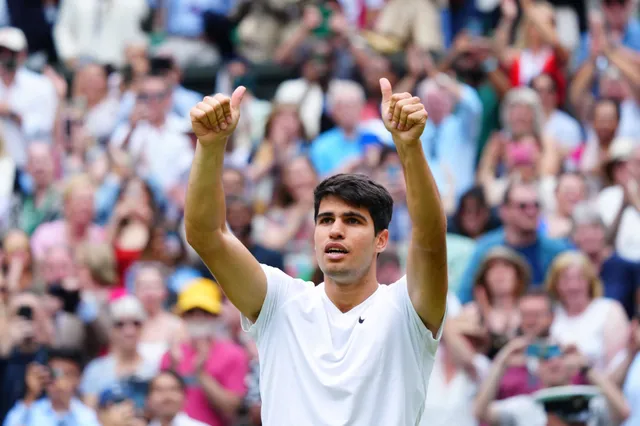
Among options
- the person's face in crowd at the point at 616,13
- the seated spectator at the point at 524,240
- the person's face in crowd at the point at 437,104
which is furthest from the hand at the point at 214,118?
the person's face in crowd at the point at 616,13

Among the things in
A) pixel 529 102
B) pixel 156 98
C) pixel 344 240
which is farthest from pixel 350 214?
pixel 156 98

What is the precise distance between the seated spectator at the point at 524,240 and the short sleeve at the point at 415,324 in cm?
430

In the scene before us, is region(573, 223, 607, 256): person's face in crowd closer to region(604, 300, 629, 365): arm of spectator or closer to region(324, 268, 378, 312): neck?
region(604, 300, 629, 365): arm of spectator

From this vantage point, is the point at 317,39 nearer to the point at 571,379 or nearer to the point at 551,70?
the point at 551,70

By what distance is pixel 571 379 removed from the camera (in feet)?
26.6

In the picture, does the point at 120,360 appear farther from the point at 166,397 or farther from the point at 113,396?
the point at 166,397

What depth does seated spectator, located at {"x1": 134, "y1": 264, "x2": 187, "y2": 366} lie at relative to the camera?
9305 mm

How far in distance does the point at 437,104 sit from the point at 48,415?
4.07m

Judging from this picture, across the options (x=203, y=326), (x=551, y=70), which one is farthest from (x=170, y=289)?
(x=551, y=70)

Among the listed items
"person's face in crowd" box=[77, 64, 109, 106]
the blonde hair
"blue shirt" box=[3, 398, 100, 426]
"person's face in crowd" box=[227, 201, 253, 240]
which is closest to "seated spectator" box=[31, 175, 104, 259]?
"person's face in crowd" box=[227, 201, 253, 240]

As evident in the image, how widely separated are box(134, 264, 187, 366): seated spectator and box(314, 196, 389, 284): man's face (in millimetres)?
4218

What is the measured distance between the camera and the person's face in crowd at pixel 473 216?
9.99 m

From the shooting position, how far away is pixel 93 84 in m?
13.0

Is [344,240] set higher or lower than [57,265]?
higher
